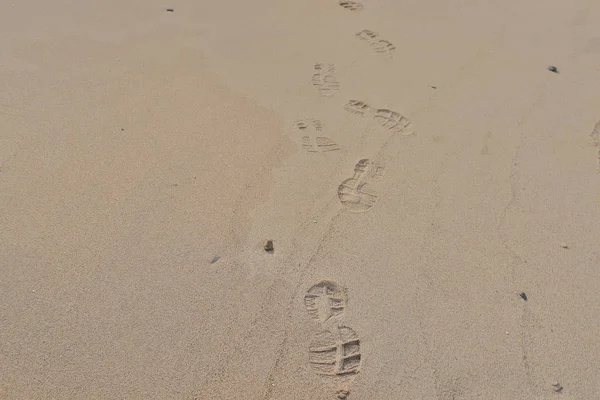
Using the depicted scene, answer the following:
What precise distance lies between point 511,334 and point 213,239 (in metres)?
1.12

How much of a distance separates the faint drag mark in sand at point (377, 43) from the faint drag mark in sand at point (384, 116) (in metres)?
0.59

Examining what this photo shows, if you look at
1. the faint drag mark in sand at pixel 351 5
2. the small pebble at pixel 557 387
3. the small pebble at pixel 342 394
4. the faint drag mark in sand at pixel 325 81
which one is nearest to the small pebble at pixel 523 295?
the small pebble at pixel 557 387

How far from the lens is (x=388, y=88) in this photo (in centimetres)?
306

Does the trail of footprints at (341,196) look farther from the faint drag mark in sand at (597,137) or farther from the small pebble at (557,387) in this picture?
the small pebble at (557,387)

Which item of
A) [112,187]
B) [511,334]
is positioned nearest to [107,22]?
[112,187]

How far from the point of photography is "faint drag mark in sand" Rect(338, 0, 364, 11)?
3.72 metres

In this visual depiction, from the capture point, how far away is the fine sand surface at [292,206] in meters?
1.83

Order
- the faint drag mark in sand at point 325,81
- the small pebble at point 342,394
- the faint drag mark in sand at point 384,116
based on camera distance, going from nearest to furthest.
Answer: the small pebble at point 342,394
the faint drag mark in sand at point 384,116
the faint drag mark in sand at point 325,81

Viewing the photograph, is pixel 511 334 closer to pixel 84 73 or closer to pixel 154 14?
pixel 84 73

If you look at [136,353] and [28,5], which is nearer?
[136,353]

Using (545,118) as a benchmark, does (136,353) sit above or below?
below

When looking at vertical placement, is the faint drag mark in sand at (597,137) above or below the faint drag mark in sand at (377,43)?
below

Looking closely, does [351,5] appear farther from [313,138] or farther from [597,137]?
[597,137]

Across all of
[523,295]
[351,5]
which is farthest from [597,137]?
[351,5]
